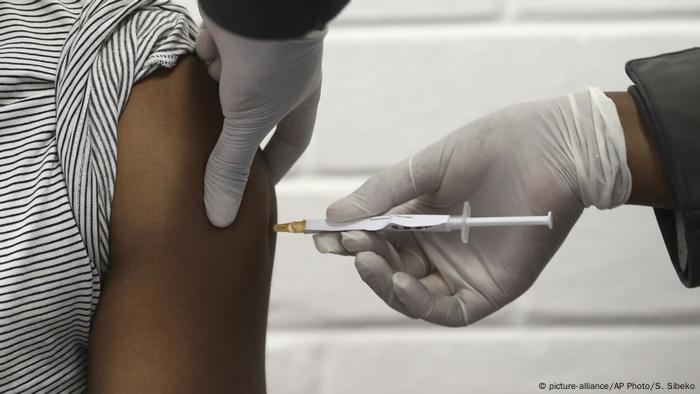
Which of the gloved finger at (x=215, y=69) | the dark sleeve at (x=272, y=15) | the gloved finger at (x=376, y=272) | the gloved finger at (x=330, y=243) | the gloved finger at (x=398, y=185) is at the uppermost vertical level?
the dark sleeve at (x=272, y=15)

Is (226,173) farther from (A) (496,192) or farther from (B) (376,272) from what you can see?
(A) (496,192)

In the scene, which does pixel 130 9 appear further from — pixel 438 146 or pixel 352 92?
pixel 352 92

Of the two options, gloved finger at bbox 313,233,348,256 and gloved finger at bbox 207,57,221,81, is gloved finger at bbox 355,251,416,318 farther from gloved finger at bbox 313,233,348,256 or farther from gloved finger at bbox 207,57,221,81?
gloved finger at bbox 207,57,221,81

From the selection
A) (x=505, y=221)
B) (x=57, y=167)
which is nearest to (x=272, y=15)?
(x=57, y=167)

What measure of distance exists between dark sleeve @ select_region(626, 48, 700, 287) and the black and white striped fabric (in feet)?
1.77

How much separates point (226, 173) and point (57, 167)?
0.15 meters

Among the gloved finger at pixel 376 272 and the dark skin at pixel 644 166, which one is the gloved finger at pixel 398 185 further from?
the dark skin at pixel 644 166

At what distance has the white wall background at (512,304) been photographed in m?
1.38

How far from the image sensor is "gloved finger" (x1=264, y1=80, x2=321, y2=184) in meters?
0.87

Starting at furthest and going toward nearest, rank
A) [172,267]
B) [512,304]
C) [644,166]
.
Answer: [512,304] → [644,166] → [172,267]

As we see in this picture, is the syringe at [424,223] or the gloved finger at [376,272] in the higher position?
the syringe at [424,223]

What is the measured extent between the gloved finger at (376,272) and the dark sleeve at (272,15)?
0.31 meters

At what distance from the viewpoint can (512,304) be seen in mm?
1402

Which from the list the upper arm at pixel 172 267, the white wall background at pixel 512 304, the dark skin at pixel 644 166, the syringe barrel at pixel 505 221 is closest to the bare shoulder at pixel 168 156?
the upper arm at pixel 172 267
